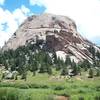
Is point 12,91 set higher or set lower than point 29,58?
lower

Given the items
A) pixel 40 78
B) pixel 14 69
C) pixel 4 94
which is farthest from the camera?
pixel 14 69

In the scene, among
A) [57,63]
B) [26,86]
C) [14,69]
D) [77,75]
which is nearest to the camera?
[26,86]

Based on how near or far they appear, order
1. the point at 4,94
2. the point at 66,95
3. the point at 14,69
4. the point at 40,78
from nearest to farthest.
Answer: the point at 4,94 → the point at 66,95 → the point at 40,78 → the point at 14,69

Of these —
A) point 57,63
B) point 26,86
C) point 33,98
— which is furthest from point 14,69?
point 33,98

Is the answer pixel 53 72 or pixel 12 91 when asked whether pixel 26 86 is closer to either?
pixel 12 91

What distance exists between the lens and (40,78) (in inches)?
5325

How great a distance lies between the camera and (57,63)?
172 meters

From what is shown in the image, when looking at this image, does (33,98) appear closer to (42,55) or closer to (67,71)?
(67,71)

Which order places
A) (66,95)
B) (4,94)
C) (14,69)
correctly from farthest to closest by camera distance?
(14,69), (66,95), (4,94)

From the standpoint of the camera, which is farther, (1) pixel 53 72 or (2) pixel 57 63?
(2) pixel 57 63

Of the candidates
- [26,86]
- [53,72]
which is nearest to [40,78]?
[53,72]

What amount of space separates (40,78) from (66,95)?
68.3m

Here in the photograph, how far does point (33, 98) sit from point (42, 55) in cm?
12504

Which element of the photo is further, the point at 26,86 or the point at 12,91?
the point at 26,86
